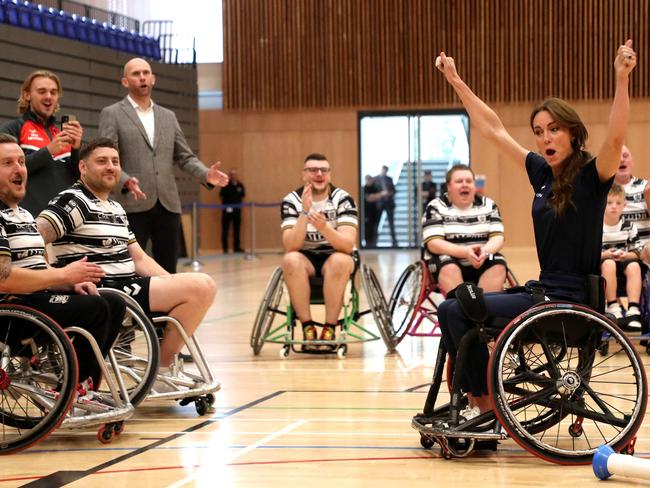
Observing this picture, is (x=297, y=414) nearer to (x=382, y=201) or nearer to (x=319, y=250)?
(x=319, y=250)

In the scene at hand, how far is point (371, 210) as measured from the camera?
16859 mm

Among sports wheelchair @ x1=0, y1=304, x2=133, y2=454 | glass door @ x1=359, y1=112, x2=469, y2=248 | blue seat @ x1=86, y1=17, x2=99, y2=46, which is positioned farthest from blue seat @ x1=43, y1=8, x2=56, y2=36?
sports wheelchair @ x1=0, y1=304, x2=133, y2=454

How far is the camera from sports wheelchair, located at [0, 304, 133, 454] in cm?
319

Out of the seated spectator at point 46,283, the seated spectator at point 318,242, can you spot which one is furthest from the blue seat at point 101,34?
the seated spectator at point 46,283

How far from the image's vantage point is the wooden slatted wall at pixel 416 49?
15.8 m

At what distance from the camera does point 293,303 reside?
18.8ft

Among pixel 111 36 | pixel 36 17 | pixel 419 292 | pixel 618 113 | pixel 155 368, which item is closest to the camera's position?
pixel 618 113

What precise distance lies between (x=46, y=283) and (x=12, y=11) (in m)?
8.52

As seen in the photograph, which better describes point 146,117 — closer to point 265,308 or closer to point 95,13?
point 265,308

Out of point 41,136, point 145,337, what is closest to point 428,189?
point 41,136

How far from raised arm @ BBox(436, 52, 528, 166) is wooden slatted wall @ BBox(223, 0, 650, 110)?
1284 cm

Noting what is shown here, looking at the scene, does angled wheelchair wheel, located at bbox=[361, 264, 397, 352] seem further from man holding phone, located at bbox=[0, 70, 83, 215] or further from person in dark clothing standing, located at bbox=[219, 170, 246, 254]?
person in dark clothing standing, located at bbox=[219, 170, 246, 254]

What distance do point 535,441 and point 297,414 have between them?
1.19 m

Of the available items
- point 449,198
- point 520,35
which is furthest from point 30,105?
point 520,35
